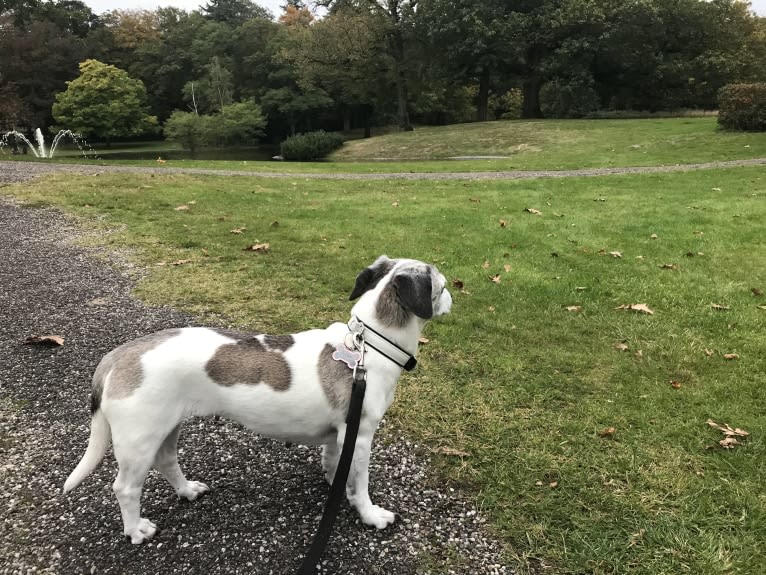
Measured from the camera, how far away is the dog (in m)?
2.71

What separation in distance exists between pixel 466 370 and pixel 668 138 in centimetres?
2715

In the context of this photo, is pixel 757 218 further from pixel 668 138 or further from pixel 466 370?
pixel 668 138

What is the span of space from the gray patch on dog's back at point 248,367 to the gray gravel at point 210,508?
1.02m

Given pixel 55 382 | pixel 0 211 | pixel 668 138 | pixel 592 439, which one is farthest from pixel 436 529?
pixel 668 138

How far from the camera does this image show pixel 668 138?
1049 inches

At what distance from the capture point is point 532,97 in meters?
46.5

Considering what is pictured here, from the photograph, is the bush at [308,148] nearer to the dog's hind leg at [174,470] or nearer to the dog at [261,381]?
the dog's hind leg at [174,470]

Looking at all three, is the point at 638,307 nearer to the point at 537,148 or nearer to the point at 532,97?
the point at 537,148

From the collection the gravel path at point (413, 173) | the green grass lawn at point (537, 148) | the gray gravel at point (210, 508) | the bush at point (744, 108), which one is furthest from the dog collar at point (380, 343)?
the bush at point (744, 108)

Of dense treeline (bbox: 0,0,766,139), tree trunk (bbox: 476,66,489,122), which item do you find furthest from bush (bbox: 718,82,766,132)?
tree trunk (bbox: 476,66,489,122)

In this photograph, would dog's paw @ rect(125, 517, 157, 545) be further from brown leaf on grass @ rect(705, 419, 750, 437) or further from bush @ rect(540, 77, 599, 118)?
bush @ rect(540, 77, 599, 118)

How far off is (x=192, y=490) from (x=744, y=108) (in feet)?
104

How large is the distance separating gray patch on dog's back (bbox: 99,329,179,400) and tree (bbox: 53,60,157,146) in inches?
2195

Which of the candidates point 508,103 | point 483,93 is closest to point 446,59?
point 483,93
